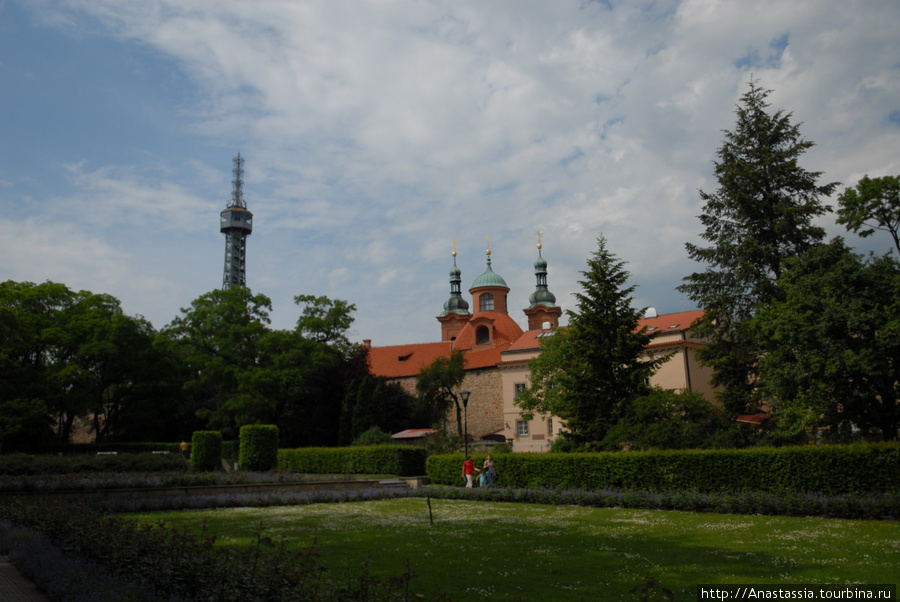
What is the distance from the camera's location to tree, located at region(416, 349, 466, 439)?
4456 centimetres

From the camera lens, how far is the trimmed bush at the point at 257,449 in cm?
2661

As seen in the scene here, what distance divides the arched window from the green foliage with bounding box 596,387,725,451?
34.4m

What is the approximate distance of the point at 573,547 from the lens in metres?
10.4

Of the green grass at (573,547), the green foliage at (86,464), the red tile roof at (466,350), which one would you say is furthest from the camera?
the red tile roof at (466,350)

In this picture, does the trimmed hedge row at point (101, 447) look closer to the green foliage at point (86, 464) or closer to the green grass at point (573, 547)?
the green foliage at point (86, 464)

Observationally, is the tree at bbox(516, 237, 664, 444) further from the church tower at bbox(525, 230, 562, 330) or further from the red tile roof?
the church tower at bbox(525, 230, 562, 330)

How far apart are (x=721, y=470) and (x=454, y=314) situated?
4546 cm

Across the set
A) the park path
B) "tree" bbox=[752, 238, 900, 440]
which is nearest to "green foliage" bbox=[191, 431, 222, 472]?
the park path

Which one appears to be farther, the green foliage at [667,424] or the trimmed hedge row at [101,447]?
the trimmed hedge row at [101,447]

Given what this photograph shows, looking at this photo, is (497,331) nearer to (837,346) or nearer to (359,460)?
(359,460)

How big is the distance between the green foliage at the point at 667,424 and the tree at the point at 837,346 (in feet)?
7.74

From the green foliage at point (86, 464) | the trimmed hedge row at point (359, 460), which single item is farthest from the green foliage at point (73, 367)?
the green foliage at point (86, 464)

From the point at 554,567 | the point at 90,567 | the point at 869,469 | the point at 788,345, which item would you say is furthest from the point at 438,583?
the point at 788,345

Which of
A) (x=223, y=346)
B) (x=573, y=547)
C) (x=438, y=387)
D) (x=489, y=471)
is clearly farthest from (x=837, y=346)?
(x=223, y=346)
